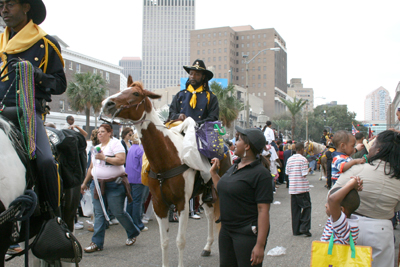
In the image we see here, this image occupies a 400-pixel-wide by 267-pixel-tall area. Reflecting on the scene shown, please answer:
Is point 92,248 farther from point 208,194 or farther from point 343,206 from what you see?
point 343,206

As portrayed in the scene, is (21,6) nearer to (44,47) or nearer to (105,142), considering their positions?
(44,47)

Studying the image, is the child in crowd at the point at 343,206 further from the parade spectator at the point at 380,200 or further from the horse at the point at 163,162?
the horse at the point at 163,162

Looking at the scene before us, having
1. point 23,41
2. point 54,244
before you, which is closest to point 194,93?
point 23,41

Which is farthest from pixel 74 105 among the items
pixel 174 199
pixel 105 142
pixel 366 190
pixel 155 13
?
pixel 155 13

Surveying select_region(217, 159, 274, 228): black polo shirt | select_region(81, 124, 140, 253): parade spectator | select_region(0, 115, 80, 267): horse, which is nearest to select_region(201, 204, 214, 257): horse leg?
select_region(81, 124, 140, 253): parade spectator

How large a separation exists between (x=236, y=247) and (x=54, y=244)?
5.61 ft

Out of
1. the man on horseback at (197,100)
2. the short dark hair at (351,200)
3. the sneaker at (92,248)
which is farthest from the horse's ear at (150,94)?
the sneaker at (92,248)

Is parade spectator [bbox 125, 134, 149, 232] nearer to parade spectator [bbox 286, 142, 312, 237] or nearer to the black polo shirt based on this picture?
parade spectator [bbox 286, 142, 312, 237]

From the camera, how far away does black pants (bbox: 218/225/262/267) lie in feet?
10.6

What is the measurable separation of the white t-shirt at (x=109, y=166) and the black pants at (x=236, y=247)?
3.58 metres

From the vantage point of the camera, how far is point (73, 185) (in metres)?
3.70

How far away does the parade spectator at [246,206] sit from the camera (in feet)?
10.5

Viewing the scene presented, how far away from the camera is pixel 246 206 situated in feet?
10.8

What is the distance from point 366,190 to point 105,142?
5174mm
